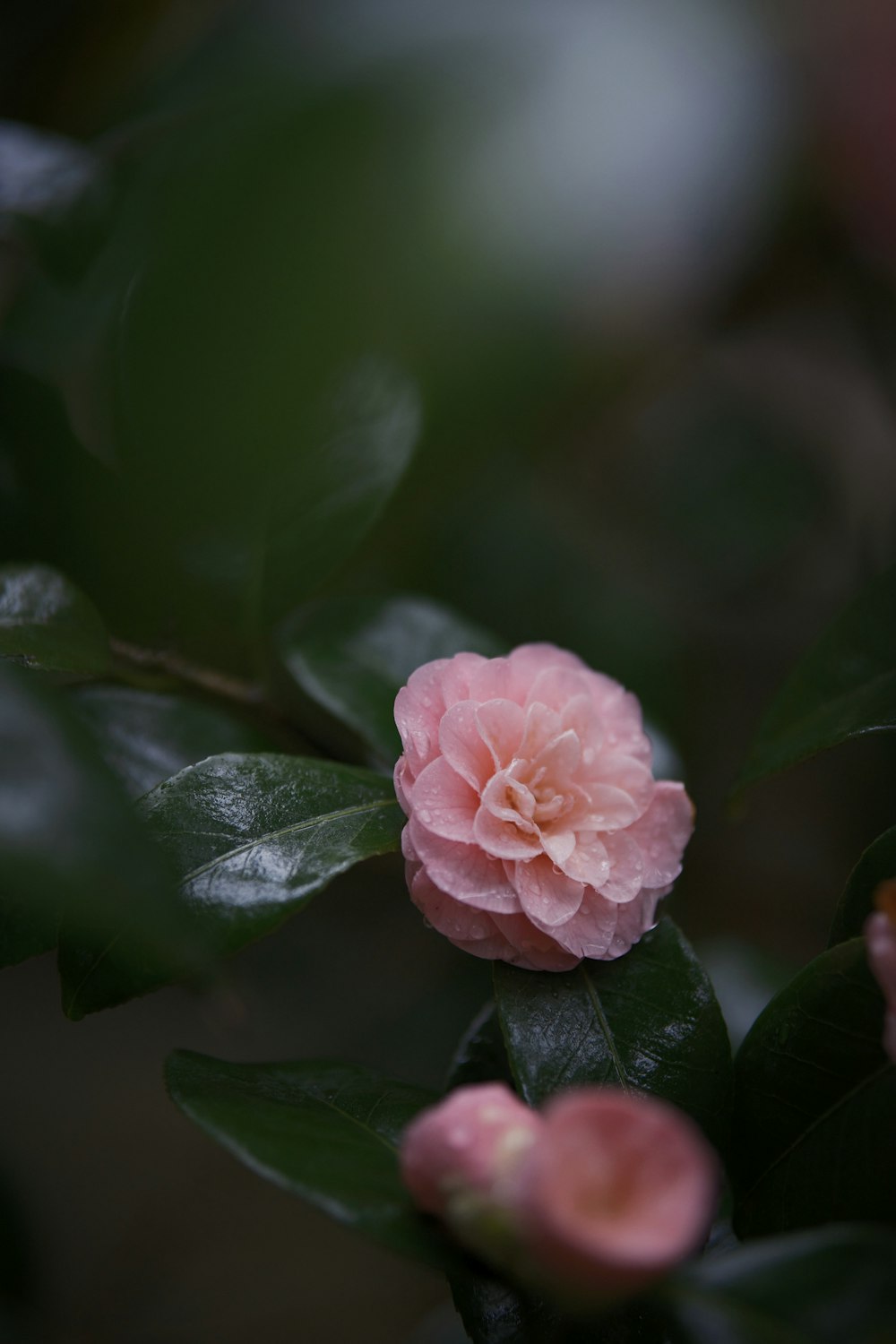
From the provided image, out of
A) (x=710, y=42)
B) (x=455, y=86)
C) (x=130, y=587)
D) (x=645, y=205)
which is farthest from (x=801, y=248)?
(x=130, y=587)

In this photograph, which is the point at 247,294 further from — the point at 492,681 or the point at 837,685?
the point at 837,685

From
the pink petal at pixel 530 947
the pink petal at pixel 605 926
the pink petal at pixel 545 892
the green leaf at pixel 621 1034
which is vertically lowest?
the green leaf at pixel 621 1034

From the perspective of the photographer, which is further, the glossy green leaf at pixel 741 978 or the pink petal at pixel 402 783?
the glossy green leaf at pixel 741 978

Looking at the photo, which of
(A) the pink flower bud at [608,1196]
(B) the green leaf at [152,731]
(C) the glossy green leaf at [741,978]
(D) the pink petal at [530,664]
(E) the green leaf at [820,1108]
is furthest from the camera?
(C) the glossy green leaf at [741,978]

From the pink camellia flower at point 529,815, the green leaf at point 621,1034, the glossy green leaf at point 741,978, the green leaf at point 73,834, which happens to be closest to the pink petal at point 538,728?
the pink camellia flower at point 529,815

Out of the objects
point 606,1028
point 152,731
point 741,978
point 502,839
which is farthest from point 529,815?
point 741,978

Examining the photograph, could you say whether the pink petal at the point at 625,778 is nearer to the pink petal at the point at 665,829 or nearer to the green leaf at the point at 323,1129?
the pink petal at the point at 665,829
